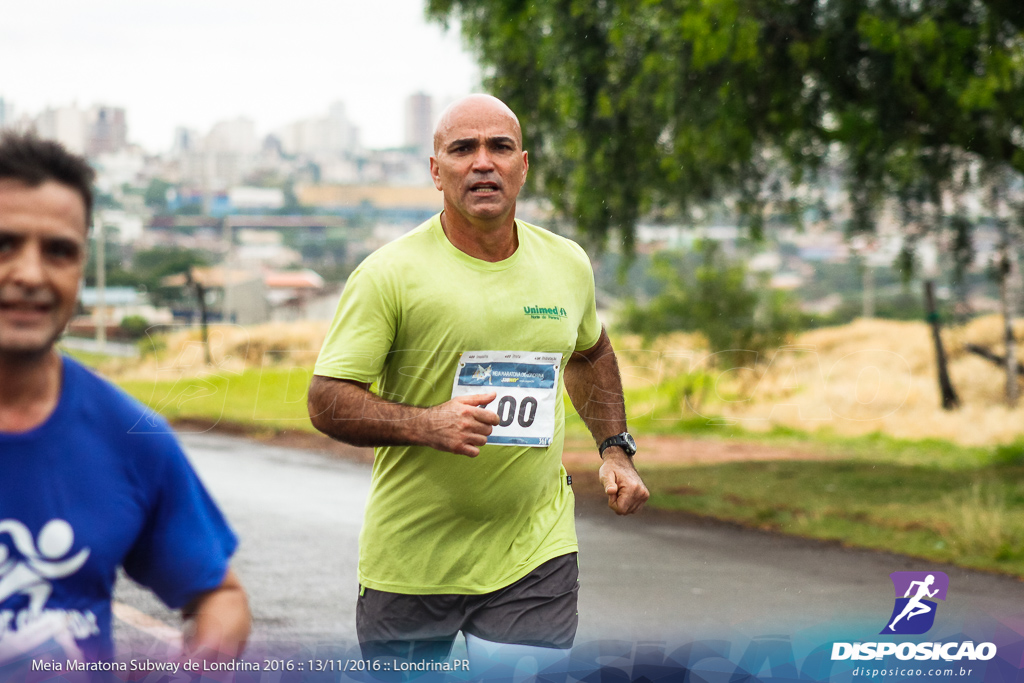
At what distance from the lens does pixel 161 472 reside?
5.85 feet

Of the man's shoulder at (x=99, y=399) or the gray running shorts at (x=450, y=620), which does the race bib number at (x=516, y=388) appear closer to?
the gray running shorts at (x=450, y=620)

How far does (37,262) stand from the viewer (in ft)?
5.50

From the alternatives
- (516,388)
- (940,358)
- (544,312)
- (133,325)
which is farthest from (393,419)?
(940,358)

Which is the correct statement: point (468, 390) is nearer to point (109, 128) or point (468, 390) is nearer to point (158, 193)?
point (109, 128)

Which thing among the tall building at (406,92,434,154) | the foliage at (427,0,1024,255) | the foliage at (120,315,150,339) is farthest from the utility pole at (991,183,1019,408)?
the foliage at (120,315,150,339)

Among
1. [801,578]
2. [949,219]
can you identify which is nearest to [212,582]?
[801,578]

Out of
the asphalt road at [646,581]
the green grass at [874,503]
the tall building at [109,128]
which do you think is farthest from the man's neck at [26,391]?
the tall building at [109,128]

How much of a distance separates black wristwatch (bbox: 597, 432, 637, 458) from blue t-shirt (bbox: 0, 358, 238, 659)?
→ 6.29 ft

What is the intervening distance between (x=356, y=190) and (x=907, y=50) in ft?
29.1

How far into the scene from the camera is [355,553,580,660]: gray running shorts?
319 cm

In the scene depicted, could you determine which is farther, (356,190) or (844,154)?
(356,190)

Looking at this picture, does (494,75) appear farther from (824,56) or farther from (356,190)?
(356,190)

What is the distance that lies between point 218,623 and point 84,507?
0.25 metres

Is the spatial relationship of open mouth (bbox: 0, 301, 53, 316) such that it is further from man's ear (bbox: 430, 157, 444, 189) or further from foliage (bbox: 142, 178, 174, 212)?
foliage (bbox: 142, 178, 174, 212)
